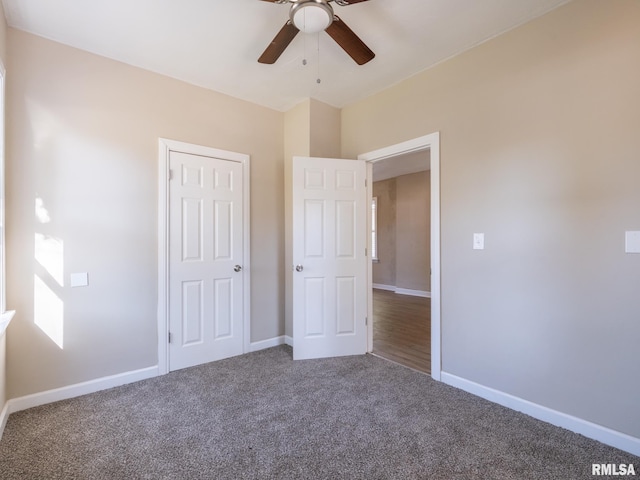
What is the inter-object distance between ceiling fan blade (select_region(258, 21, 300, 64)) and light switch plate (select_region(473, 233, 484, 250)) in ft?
6.40

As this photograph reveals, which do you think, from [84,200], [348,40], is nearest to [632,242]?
[348,40]

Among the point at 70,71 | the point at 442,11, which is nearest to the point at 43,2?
the point at 70,71

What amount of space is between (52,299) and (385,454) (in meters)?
2.60

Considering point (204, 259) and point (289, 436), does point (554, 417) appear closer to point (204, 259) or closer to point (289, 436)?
point (289, 436)

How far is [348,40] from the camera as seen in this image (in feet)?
6.21

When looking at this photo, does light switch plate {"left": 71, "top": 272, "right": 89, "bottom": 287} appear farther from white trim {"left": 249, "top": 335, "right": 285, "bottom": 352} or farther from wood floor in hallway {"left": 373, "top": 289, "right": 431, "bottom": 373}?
wood floor in hallway {"left": 373, "top": 289, "right": 431, "bottom": 373}

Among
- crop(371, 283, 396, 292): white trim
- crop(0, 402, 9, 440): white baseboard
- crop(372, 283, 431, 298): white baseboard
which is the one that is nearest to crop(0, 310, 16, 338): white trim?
crop(0, 402, 9, 440): white baseboard

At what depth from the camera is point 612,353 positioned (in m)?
1.81

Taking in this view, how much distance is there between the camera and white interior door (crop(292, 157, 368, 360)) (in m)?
3.14

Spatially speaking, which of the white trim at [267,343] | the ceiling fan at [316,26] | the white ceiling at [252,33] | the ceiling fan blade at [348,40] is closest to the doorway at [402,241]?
the white trim at [267,343]

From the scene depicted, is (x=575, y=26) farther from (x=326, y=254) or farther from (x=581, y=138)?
(x=326, y=254)

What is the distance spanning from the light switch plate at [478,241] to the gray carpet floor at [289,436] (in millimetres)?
1173

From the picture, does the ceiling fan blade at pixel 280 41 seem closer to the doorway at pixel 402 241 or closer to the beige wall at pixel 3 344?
the beige wall at pixel 3 344
